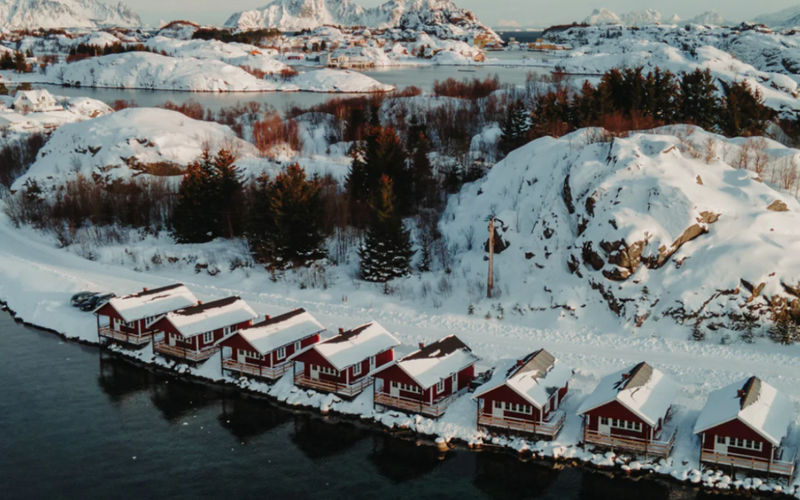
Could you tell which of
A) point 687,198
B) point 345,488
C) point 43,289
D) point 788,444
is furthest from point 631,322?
point 43,289

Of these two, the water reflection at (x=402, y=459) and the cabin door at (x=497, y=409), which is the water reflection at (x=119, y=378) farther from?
the cabin door at (x=497, y=409)

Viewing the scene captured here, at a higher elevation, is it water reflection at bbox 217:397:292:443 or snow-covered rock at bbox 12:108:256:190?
snow-covered rock at bbox 12:108:256:190

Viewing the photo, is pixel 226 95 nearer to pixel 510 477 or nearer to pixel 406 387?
pixel 406 387

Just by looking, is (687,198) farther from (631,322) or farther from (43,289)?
(43,289)

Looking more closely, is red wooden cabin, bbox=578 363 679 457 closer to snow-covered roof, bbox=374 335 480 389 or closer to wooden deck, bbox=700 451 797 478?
wooden deck, bbox=700 451 797 478

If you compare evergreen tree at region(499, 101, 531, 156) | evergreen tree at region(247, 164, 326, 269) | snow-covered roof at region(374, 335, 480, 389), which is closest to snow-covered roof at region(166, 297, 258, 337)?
evergreen tree at region(247, 164, 326, 269)

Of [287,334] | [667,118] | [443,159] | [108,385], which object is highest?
[667,118]

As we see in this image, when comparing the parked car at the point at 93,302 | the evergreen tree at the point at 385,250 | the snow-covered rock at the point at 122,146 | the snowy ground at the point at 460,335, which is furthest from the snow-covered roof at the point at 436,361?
the snow-covered rock at the point at 122,146

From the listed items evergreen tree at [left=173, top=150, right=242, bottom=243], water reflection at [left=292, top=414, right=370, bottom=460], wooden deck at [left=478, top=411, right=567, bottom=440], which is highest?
evergreen tree at [left=173, top=150, right=242, bottom=243]

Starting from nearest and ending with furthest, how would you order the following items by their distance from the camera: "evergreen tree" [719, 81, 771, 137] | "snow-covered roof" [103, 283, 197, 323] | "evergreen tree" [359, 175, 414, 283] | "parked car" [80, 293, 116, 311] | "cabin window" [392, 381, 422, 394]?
"cabin window" [392, 381, 422, 394] < "snow-covered roof" [103, 283, 197, 323] < "parked car" [80, 293, 116, 311] < "evergreen tree" [359, 175, 414, 283] < "evergreen tree" [719, 81, 771, 137]
